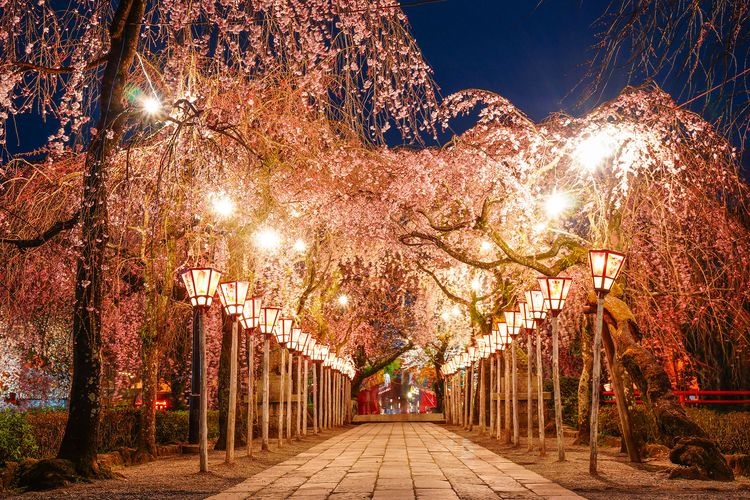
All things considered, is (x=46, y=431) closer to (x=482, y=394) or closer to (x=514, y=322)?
(x=514, y=322)

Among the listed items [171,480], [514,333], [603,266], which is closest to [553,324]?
[603,266]

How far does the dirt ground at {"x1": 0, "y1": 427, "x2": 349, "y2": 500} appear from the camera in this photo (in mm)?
8961

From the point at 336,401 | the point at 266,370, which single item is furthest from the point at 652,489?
the point at 336,401

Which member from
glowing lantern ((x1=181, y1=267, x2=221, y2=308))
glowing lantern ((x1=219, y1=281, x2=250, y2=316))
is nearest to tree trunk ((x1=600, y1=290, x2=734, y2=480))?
glowing lantern ((x1=219, y1=281, x2=250, y2=316))

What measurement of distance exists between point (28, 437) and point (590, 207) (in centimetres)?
1071

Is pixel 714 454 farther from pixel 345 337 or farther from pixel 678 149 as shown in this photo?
pixel 345 337

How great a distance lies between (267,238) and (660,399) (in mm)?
9499

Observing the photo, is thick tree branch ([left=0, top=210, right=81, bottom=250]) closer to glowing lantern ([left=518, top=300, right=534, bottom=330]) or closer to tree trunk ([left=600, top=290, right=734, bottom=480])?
tree trunk ([left=600, top=290, right=734, bottom=480])

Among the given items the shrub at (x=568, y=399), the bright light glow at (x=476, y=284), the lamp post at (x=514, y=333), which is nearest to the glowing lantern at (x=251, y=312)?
the lamp post at (x=514, y=333)

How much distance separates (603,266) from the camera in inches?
440

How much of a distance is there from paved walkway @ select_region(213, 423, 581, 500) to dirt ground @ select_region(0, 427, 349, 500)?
35cm

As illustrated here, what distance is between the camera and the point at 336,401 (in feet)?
116

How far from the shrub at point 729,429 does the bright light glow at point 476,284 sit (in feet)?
36.1

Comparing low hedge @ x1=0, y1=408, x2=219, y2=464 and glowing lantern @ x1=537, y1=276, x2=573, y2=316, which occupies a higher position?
glowing lantern @ x1=537, y1=276, x2=573, y2=316
